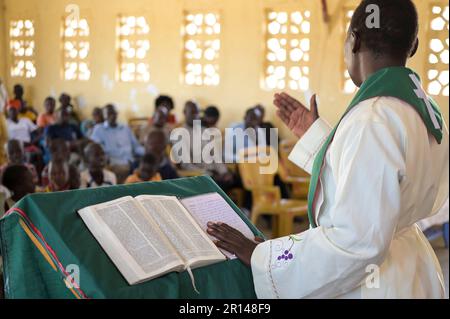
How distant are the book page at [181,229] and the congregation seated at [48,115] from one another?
0.72 meters

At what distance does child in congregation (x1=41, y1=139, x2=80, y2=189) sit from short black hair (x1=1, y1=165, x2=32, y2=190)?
0.13 meters

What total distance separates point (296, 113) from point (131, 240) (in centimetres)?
54

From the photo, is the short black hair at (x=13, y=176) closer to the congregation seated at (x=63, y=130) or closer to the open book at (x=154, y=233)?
the congregation seated at (x=63, y=130)

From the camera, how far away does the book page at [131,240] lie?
122cm

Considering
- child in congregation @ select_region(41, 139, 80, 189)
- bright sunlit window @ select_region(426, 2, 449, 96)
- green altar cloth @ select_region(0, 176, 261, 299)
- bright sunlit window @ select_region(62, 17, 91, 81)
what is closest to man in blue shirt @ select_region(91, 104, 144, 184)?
child in congregation @ select_region(41, 139, 80, 189)

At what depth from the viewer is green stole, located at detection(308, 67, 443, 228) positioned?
1.24 metres

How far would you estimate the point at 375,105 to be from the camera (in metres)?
1.22

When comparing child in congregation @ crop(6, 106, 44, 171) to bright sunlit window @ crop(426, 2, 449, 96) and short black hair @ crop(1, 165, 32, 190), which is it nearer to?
short black hair @ crop(1, 165, 32, 190)

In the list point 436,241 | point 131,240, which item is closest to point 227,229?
point 131,240

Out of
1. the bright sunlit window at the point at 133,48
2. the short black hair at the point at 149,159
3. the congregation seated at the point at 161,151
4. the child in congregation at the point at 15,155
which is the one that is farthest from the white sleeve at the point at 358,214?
the congregation seated at the point at 161,151

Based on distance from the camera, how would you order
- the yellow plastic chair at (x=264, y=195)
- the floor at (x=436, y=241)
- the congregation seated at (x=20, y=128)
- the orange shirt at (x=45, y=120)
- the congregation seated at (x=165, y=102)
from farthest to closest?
the floor at (x=436, y=241) < the yellow plastic chair at (x=264, y=195) < the congregation seated at (x=165, y=102) < the orange shirt at (x=45, y=120) < the congregation seated at (x=20, y=128)

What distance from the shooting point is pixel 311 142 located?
1.53m

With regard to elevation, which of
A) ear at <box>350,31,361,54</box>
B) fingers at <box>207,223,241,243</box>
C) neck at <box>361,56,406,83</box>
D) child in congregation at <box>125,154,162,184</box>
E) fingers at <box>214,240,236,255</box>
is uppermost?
ear at <box>350,31,361,54</box>
